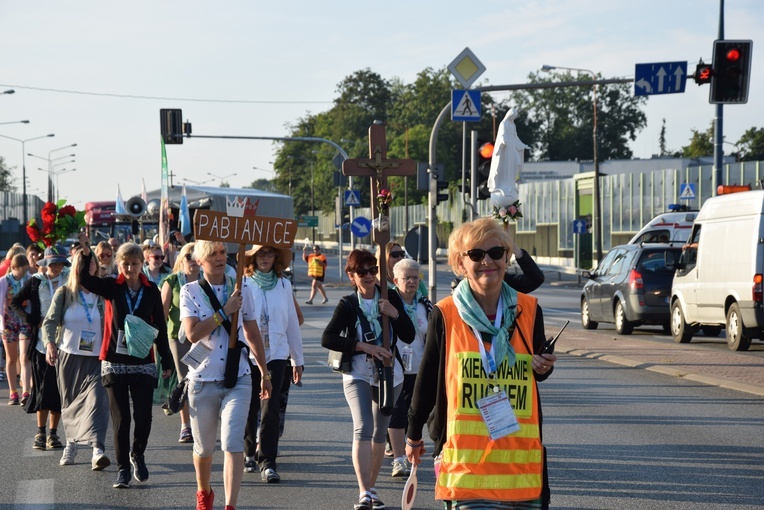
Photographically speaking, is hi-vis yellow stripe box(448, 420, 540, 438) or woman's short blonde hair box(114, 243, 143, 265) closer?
hi-vis yellow stripe box(448, 420, 540, 438)

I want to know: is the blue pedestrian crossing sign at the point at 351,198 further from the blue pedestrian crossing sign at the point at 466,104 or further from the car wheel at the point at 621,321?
the blue pedestrian crossing sign at the point at 466,104

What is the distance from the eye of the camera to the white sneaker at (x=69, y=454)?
9047 millimetres

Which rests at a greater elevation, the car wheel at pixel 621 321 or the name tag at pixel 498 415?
the name tag at pixel 498 415

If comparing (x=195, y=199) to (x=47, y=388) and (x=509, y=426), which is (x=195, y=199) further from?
(x=509, y=426)

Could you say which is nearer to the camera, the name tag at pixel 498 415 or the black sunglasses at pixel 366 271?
the name tag at pixel 498 415

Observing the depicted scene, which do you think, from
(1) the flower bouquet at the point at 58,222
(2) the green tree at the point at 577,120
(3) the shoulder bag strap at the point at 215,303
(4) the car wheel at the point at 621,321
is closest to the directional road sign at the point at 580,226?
(4) the car wheel at the point at 621,321

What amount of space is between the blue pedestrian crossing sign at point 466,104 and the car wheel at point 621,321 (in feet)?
14.6

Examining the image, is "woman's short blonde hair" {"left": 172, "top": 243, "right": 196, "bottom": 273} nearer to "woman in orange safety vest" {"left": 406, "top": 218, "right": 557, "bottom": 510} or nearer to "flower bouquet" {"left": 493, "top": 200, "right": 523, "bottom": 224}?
"flower bouquet" {"left": 493, "top": 200, "right": 523, "bottom": 224}

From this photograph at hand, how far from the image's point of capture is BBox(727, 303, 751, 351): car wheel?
17719mm

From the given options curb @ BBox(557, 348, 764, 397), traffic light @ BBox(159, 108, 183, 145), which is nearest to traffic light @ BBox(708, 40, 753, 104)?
curb @ BBox(557, 348, 764, 397)

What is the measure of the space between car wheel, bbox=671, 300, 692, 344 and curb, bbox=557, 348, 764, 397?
241 centimetres

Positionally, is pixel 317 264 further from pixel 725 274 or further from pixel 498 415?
pixel 498 415

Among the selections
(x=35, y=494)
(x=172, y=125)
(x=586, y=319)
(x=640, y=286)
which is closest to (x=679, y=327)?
(x=640, y=286)

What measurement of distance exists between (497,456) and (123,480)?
4.40 metres
